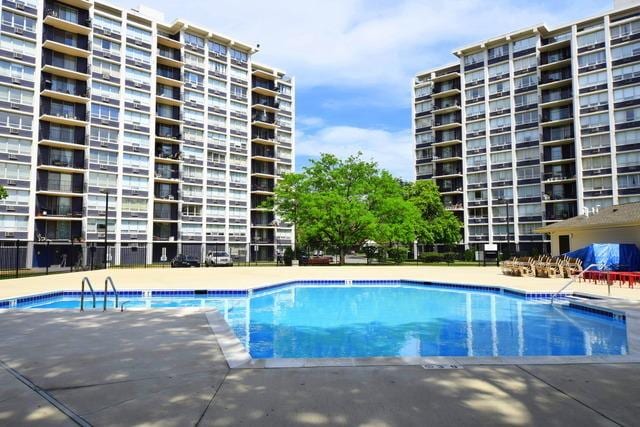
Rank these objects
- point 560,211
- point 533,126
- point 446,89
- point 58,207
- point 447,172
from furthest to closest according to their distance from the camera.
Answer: point 446,89 → point 447,172 → point 533,126 → point 560,211 → point 58,207

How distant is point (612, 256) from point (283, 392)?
26111mm

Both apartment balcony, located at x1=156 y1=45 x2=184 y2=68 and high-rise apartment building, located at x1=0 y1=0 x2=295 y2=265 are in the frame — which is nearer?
high-rise apartment building, located at x1=0 y1=0 x2=295 y2=265

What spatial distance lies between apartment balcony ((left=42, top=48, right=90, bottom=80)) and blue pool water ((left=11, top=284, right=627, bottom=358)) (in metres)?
41.3

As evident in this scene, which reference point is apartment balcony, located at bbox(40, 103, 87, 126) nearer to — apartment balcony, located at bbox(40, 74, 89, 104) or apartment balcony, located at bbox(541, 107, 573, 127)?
apartment balcony, located at bbox(40, 74, 89, 104)

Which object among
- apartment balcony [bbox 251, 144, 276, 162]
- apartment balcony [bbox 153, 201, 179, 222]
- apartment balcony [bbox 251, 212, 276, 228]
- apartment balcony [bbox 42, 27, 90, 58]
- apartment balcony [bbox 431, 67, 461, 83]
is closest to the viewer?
apartment balcony [bbox 42, 27, 90, 58]

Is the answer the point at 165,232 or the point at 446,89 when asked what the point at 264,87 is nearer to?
the point at 446,89

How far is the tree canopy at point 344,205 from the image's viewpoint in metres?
44.5

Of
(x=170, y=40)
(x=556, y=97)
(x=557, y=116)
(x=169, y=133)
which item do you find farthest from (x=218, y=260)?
(x=556, y=97)

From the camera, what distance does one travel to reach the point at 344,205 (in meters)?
44.2

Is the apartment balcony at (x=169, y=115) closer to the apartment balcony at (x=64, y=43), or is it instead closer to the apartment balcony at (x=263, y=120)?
the apartment balcony at (x=64, y=43)

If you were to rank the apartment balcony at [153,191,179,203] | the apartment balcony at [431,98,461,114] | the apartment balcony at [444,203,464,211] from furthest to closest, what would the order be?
the apartment balcony at [431,98,461,114], the apartment balcony at [444,203,464,211], the apartment balcony at [153,191,179,203]

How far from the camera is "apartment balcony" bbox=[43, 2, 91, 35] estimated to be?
49812mm

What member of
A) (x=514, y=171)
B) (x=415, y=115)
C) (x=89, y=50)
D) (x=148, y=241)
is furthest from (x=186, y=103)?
(x=514, y=171)

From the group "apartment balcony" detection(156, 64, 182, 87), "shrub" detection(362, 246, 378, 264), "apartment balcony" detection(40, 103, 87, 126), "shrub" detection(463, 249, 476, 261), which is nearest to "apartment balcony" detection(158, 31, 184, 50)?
"apartment balcony" detection(156, 64, 182, 87)
